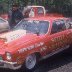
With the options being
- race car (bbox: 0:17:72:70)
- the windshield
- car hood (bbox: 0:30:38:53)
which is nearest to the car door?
race car (bbox: 0:17:72:70)

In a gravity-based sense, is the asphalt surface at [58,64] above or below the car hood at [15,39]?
below

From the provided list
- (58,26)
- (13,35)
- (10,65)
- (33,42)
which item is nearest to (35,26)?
(58,26)

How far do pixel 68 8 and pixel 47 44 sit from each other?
1490 cm

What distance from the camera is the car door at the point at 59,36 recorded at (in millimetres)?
8585

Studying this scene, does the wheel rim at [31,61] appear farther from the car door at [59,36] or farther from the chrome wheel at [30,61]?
the car door at [59,36]

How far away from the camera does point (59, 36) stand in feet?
29.0

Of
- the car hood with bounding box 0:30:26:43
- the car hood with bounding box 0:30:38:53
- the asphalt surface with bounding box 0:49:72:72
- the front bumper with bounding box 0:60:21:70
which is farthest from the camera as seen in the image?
the asphalt surface with bounding box 0:49:72:72

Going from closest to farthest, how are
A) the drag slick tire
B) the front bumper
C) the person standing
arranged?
the front bumper < the drag slick tire < the person standing

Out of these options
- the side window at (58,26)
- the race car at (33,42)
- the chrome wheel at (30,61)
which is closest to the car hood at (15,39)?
the race car at (33,42)

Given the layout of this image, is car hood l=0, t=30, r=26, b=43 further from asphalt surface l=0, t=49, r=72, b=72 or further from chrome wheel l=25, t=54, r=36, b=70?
asphalt surface l=0, t=49, r=72, b=72

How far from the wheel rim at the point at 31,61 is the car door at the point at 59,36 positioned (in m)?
0.81

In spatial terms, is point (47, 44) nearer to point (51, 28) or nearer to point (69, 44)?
point (51, 28)

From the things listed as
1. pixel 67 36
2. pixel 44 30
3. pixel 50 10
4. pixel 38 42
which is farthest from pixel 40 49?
pixel 50 10

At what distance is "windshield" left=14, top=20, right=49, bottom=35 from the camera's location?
8.55 metres
